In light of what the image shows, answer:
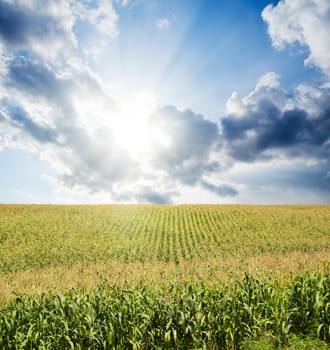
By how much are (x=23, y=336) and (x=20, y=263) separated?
19420 mm

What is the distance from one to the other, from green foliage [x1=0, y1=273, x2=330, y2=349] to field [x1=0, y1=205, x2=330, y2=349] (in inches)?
1.2

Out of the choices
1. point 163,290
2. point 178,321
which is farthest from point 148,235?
point 178,321

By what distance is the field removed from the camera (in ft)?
25.3

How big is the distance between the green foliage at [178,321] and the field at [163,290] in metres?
0.03

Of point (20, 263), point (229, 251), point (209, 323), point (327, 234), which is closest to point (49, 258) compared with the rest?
point (20, 263)

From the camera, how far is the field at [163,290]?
303 inches

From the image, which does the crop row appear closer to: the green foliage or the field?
the field

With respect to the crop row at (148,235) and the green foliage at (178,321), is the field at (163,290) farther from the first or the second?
the crop row at (148,235)

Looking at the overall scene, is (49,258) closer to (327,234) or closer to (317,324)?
(317,324)

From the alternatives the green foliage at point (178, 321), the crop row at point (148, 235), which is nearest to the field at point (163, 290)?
the green foliage at point (178, 321)

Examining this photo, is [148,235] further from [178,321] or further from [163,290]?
[178,321]

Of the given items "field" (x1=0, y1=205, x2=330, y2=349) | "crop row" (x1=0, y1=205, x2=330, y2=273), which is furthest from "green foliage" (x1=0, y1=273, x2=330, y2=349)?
"crop row" (x1=0, y1=205, x2=330, y2=273)

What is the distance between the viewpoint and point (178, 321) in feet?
25.7

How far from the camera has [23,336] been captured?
7480mm
